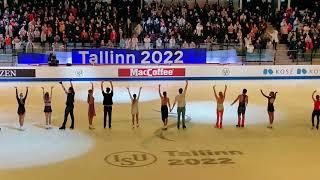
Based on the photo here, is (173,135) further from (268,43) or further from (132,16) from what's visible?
(132,16)

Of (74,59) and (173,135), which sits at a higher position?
(74,59)

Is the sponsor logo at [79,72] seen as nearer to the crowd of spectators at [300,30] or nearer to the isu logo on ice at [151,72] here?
the isu logo on ice at [151,72]

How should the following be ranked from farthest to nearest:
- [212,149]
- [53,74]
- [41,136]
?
[53,74] → [41,136] → [212,149]

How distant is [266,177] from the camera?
1445 cm

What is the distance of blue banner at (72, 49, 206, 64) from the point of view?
31547 mm

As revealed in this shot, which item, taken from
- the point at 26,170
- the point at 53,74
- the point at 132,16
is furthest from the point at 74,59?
the point at 26,170

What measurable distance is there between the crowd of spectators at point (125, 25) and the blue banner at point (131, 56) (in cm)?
96

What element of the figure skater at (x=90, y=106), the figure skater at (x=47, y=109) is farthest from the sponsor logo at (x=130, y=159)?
the figure skater at (x=47, y=109)

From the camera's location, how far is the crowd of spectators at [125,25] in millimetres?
32625

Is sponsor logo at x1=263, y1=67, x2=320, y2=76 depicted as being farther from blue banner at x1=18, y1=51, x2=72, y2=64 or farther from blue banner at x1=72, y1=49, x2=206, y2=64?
blue banner at x1=18, y1=51, x2=72, y2=64

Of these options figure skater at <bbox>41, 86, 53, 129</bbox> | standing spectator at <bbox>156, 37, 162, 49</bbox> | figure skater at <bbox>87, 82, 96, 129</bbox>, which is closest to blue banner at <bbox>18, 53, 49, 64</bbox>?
standing spectator at <bbox>156, 37, 162, 49</bbox>

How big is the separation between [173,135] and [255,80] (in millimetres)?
14212

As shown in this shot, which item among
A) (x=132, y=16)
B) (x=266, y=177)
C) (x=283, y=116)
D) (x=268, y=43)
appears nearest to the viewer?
(x=266, y=177)

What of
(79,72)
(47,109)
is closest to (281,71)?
(79,72)
